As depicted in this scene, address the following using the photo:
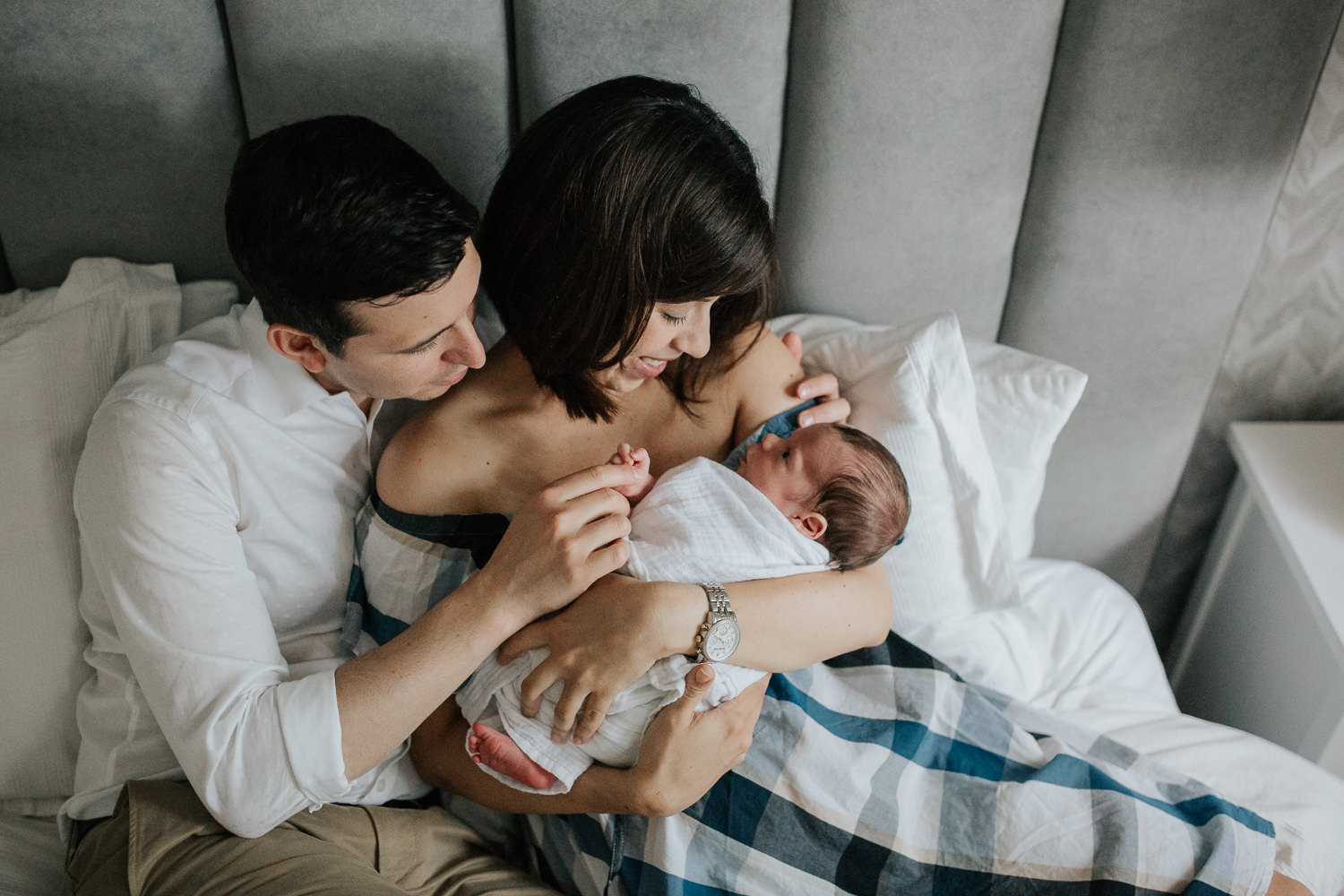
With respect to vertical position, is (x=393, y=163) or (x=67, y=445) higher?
(x=393, y=163)

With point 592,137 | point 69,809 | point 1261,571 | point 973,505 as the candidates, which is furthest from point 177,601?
point 1261,571

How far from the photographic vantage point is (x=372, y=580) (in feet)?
4.18

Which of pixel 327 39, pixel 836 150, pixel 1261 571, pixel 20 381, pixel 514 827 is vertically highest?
pixel 327 39

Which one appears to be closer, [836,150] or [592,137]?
[592,137]

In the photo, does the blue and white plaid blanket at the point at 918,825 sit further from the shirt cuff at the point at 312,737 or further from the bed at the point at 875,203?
the shirt cuff at the point at 312,737

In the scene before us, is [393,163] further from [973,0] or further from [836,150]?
[973,0]

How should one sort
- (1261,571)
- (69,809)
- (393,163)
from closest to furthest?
(393,163)
(69,809)
(1261,571)

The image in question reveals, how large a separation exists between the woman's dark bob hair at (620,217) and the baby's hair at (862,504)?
0.28 m

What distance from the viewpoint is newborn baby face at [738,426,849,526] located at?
1214mm

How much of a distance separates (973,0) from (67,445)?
1422 millimetres

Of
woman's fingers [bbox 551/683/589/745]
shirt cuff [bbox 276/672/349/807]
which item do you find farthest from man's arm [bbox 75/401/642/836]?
woman's fingers [bbox 551/683/589/745]

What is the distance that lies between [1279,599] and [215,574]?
5.42 feet

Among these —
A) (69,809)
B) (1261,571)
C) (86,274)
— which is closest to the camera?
(69,809)

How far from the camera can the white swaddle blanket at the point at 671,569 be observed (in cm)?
114
